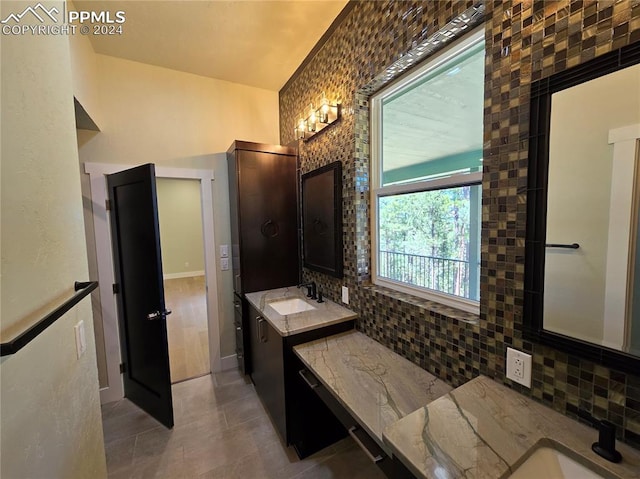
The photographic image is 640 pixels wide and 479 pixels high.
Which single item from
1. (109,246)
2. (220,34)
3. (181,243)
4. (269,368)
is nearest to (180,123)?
(220,34)

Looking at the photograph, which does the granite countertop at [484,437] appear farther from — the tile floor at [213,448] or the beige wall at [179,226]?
the beige wall at [179,226]

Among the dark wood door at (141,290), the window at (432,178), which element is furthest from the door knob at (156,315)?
the window at (432,178)

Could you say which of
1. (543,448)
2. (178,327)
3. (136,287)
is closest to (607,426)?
(543,448)

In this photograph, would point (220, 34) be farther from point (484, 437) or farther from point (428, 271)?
point (484, 437)

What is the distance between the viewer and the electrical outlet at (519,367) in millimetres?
1006

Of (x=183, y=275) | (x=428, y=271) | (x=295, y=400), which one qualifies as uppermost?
(x=428, y=271)

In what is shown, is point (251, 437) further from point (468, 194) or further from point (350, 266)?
point (468, 194)

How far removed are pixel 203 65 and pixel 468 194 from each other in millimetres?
2564

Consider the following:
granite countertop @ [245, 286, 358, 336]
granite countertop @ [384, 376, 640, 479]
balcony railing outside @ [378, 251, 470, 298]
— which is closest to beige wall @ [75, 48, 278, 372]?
granite countertop @ [245, 286, 358, 336]

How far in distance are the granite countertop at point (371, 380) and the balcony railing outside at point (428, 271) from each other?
0.45 metres

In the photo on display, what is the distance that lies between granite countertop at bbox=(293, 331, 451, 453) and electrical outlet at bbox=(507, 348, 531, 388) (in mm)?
315

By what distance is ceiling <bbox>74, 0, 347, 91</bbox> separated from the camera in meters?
1.81

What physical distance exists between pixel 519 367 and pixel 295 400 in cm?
131

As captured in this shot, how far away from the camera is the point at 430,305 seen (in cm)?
144
